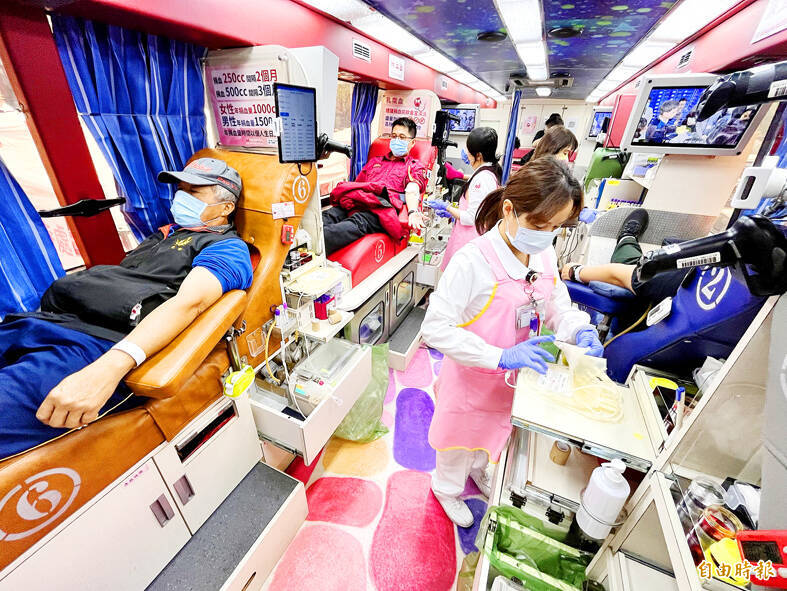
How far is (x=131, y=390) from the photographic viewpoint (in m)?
1.28

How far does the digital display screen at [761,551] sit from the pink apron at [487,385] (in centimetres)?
87

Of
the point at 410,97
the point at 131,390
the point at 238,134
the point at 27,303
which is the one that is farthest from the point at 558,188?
the point at 410,97

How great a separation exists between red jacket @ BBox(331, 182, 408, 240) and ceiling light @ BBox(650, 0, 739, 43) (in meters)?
2.78

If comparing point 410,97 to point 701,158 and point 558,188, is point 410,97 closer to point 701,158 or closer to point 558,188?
point 701,158

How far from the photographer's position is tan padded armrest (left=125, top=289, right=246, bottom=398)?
1.20m

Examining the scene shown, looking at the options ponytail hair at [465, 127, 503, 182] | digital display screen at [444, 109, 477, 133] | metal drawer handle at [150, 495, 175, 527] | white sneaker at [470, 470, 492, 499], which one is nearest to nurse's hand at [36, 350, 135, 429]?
metal drawer handle at [150, 495, 175, 527]

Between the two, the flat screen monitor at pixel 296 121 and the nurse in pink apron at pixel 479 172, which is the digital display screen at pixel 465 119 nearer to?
the nurse in pink apron at pixel 479 172

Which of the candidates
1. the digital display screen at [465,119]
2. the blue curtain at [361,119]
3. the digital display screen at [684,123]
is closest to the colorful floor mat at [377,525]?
the digital display screen at [684,123]

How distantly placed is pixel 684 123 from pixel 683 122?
10 mm

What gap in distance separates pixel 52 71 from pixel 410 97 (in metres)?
3.79

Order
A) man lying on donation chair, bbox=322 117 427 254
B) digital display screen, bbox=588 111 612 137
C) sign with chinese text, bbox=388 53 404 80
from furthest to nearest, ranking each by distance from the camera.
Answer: digital display screen, bbox=588 111 612 137 → sign with chinese text, bbox=388 53 404 80 → man lying on donation chair, bbox=322 117 427 254

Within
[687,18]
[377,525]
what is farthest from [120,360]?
[687,18]

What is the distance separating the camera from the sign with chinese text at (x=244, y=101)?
1.92 meters

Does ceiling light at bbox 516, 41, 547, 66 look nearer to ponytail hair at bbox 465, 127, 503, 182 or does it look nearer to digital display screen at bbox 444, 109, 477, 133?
digital display screen at bbox 444, 109, 477, 133
